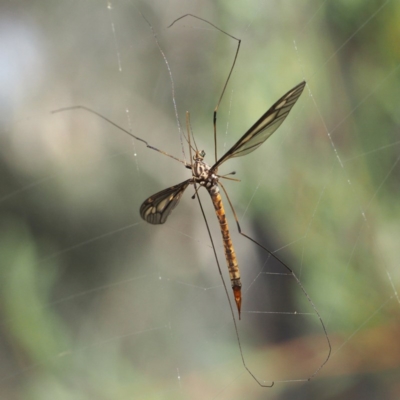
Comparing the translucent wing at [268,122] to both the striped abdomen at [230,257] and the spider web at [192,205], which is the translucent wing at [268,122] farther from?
the spider web at [192,205]

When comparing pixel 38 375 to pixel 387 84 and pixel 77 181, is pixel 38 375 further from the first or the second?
pixel 387 84

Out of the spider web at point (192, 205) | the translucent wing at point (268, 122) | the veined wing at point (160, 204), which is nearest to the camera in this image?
the translucent wing at point (268, 122)

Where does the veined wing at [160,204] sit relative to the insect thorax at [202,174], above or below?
below

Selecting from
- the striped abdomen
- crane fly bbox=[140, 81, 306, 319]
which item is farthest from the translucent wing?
the striped abdomen

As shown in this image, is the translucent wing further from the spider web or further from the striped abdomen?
the spider web

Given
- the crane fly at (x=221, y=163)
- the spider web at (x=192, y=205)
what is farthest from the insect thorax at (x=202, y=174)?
the spider web at (x=192, y=205)

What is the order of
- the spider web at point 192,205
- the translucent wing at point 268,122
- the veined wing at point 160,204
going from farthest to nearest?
the spider web at point 192,205 → the veined wing at point 160,204 → the translucent wing at point 268,122

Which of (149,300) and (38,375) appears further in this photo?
(149,300)

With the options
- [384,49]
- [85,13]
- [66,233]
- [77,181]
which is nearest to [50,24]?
[85,13]

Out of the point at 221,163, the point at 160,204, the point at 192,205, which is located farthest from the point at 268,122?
the point at 192,205
